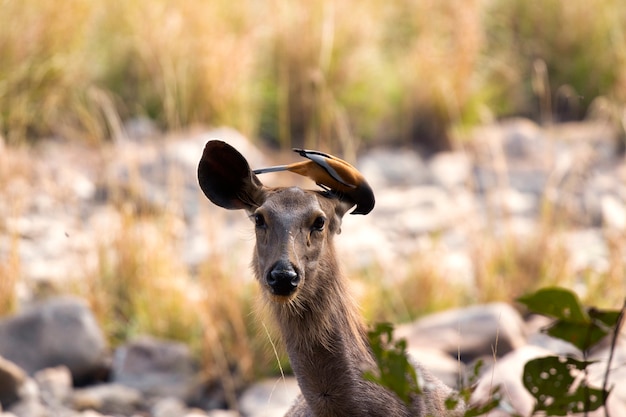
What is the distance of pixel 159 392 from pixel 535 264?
11.1 feet

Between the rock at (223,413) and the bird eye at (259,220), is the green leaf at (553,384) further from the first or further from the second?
the rock at (223,413)

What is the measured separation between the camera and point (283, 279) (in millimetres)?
3703

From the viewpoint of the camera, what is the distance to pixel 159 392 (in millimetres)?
7652

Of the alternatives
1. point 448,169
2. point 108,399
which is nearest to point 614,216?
point 448,169

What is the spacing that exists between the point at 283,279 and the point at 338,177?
497mm

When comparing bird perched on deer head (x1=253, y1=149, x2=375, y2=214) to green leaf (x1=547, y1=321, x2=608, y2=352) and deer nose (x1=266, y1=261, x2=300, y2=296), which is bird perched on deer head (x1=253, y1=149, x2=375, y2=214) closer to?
deer nose (x1=266, y1=261, x2=300, y2=296)

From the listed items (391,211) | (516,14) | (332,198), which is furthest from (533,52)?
(332,198)

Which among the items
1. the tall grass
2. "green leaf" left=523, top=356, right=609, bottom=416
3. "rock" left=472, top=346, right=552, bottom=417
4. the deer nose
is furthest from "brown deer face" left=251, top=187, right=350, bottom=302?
the tall grass

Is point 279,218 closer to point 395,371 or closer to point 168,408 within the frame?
point 395,371

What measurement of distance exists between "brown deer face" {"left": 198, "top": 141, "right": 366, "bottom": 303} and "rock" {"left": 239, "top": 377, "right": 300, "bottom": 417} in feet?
10.3

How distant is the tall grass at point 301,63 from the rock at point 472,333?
10.6ft

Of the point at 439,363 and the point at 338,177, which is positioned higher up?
the point at 338,177

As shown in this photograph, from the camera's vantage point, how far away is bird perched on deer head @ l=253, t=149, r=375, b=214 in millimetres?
3945

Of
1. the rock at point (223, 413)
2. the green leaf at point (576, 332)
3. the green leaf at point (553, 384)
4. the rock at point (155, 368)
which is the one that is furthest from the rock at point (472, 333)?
the green leaf at point (576, 332)
